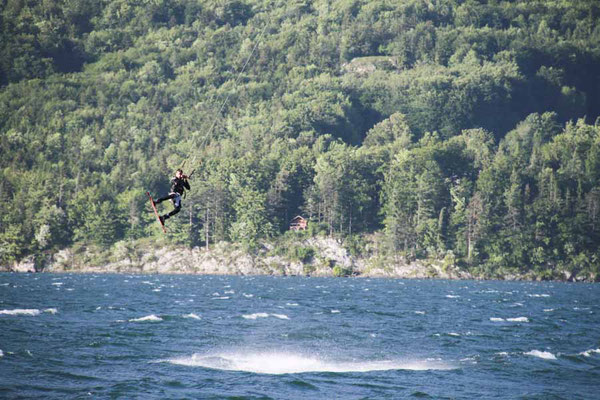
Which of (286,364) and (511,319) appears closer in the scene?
(286,364)

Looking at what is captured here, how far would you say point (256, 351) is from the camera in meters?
47.1

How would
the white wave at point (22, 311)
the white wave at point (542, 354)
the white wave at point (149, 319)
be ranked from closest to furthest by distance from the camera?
the white wave at point (542, 354) → the white wave at point (149, 319) → the white wave at point (22, 311)

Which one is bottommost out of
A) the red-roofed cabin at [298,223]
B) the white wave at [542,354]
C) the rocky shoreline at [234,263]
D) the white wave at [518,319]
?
the rocky shoreline at [234,263]

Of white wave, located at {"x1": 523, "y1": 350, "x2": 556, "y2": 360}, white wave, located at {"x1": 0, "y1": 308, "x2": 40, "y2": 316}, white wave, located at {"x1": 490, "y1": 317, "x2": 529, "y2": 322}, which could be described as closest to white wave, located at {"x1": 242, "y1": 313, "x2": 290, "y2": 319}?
white wave, located at {"x1": 0, "y1": 308, "x2": 40, "y2": 316}

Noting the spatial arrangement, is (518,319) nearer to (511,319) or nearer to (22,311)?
(511,319)

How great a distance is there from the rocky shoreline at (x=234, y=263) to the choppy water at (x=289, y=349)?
66.9 m

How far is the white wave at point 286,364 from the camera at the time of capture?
4244 centimetres

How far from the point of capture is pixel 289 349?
1912 inches

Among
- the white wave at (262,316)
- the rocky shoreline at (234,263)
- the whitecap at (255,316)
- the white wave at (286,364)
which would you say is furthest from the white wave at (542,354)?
the rocky shoreline at (234,263)

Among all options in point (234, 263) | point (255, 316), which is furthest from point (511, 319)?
point (234, 263)

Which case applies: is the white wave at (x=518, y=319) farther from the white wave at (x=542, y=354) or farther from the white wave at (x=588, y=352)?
the white wave at (x=542, y=354)

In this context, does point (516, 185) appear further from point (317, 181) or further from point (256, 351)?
point (256, 351)

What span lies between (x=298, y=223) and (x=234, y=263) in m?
16.7

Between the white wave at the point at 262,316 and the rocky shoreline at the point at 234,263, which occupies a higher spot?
the white wave at the point at 262,316
